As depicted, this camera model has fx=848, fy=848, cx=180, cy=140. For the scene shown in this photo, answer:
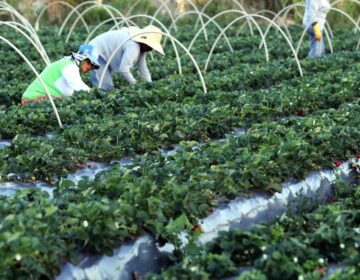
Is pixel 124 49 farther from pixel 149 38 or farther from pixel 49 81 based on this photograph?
pixel 49 81

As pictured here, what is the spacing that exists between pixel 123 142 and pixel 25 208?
2280 mm

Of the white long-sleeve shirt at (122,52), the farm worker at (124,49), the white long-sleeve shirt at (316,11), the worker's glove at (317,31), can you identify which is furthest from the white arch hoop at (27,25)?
the white long-sleeve shirt at (316,11)

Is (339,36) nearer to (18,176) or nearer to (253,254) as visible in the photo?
(18,176)

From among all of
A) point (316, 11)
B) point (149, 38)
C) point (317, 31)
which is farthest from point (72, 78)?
point (316, 11)

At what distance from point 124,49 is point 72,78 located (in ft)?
2.90

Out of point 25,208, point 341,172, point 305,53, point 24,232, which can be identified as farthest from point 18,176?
point 305,53

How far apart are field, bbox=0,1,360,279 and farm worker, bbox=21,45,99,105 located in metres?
0.39

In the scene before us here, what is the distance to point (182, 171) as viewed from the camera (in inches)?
233

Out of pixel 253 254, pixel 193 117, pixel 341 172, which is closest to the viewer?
pixel 253 254

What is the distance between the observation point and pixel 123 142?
7191 millimetres

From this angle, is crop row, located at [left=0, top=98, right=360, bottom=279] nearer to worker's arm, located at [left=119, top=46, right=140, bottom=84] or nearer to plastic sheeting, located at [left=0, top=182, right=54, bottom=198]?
plastic sheeting, located at [left=0, top=182, right=54, bottom=198]

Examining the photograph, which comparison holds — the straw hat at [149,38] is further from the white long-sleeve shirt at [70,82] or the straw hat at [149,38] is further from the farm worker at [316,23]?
the farm worker at [316,23]

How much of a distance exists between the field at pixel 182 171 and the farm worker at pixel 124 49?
370 millimetres

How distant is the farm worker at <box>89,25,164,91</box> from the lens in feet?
33.2
